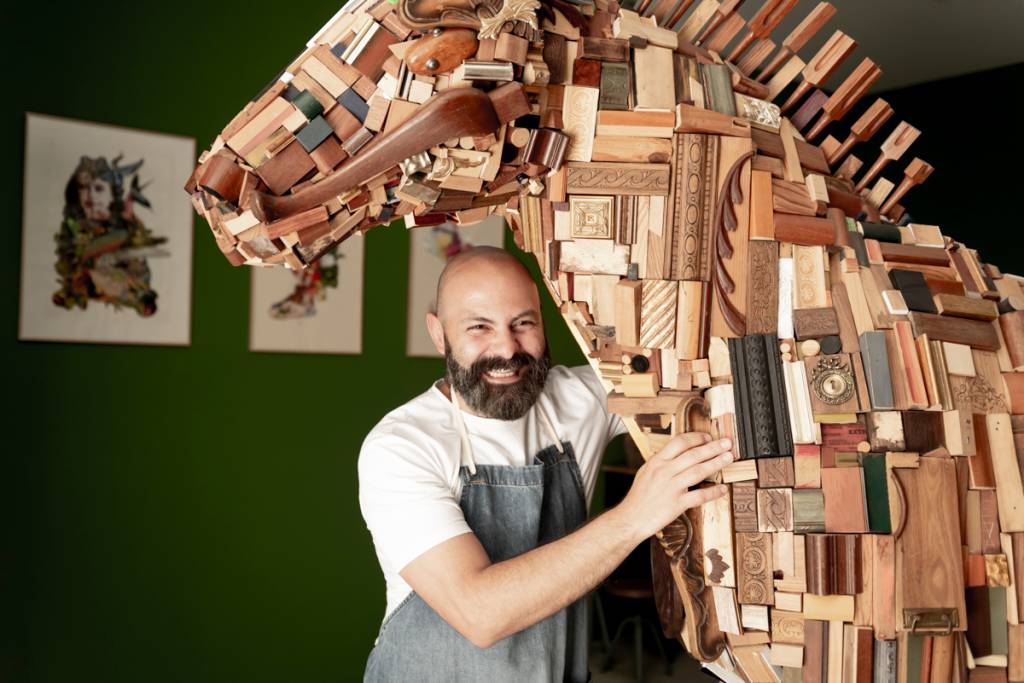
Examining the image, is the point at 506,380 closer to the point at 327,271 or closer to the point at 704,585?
the point at 704,585

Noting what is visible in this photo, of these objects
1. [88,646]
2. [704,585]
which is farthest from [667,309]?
[88,646]

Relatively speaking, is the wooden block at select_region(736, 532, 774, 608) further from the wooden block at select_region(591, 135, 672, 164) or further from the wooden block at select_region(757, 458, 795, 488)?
the wooden block at select_region(591, 135, 672, 164)

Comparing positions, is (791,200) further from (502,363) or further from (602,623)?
(602,623)

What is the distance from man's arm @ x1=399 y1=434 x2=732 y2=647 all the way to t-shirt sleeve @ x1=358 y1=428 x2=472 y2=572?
28 millimetres

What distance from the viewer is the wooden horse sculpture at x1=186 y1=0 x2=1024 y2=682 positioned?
0.90 m

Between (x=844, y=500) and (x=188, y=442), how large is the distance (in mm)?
A: 2554

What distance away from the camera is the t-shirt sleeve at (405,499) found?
1.35 m

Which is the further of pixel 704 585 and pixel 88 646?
pixel 88 646

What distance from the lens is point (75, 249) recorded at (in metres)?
2.78

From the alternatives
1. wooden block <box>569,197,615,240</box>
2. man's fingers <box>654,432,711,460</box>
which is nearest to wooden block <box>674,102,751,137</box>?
wooden block <box>569,197,615,240</box>

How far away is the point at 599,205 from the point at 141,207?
237cm

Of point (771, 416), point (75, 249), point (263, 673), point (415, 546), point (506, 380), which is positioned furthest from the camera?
point (263, 673)

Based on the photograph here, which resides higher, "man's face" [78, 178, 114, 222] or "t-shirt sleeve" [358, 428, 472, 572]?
"man's face" [78, 178, 114, 222]

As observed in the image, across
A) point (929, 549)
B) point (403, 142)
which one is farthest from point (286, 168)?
point (929, 549)
